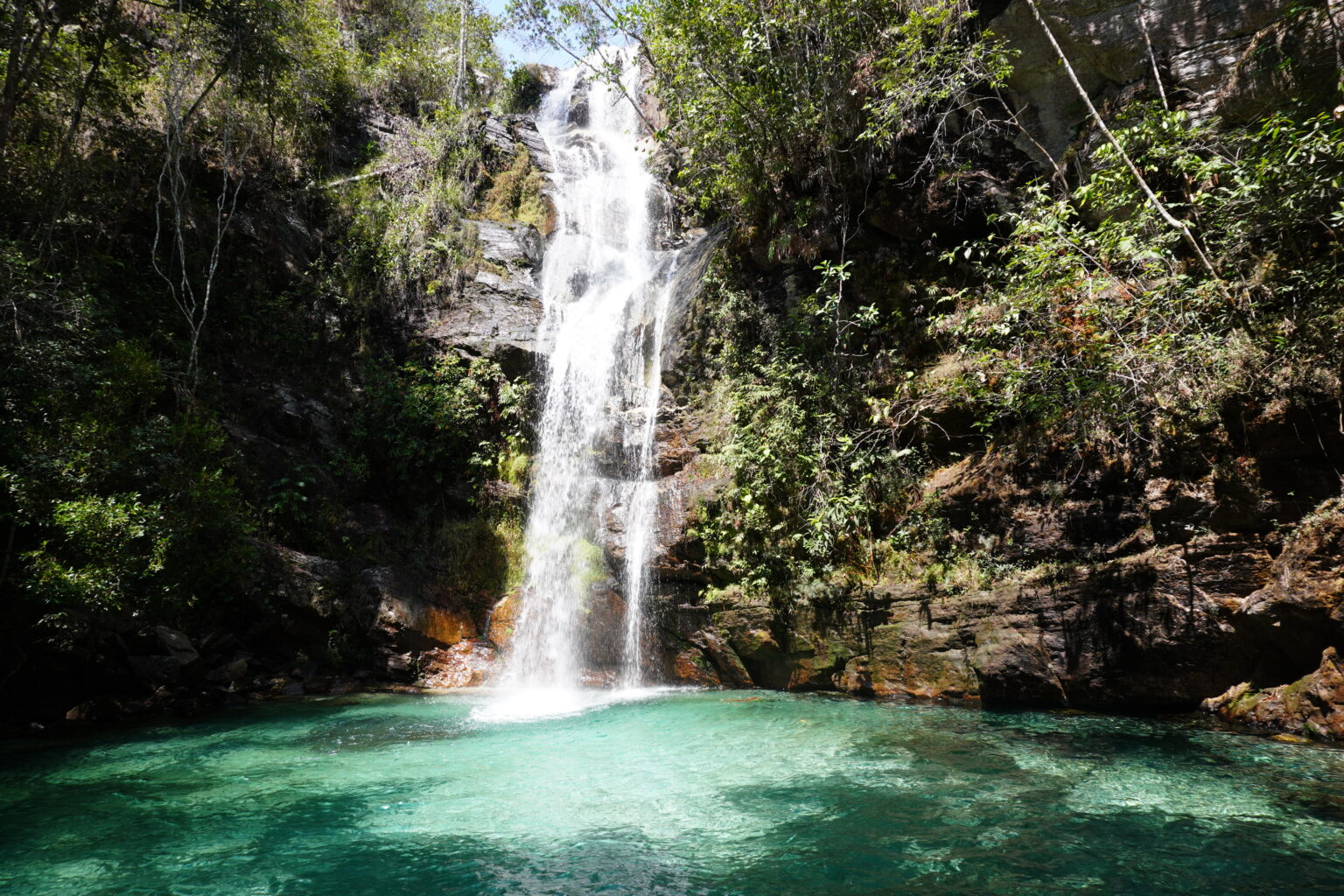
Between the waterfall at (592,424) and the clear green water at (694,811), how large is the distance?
332 cm

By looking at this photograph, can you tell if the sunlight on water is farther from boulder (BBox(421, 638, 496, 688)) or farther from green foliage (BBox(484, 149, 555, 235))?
green foliage (BBox(484, 149, 555, 235))

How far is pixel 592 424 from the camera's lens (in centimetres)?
1216

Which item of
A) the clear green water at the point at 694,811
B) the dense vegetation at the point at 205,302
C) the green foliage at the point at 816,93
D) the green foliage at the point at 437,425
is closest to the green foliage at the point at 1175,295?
the green foliage at the point at 816,93

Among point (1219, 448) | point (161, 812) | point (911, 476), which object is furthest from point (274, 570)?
point (1219, 448)

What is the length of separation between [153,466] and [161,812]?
4366mm

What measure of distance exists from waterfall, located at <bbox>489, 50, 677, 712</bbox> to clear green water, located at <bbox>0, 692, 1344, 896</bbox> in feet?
10.9

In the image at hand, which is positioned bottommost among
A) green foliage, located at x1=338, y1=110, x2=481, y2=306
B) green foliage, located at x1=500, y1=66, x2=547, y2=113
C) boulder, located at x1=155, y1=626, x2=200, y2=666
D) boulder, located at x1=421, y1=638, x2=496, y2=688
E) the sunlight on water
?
the sunlight on water

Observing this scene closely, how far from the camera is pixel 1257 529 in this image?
5.67 m

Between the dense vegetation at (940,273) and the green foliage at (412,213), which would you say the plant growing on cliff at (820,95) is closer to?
the dense vegetation at (940,273)

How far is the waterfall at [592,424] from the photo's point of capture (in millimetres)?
9930

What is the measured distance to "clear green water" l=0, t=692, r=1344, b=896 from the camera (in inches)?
125

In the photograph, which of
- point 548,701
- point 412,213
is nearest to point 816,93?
point 412,213

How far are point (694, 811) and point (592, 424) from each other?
8681 millimetres

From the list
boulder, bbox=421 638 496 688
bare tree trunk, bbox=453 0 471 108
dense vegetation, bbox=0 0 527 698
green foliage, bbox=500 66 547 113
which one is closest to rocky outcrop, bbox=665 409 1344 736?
boulder, bbox=421 638 496 688
